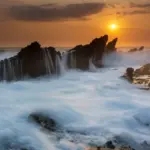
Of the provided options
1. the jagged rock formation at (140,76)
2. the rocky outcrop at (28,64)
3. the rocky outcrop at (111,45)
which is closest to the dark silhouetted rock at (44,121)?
the jagged rock formation at (140,76)

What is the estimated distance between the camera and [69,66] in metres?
42.1

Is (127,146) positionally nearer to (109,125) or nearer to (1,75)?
(109,125)

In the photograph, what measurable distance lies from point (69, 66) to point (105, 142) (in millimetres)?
30126

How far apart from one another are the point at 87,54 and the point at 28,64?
15495mm

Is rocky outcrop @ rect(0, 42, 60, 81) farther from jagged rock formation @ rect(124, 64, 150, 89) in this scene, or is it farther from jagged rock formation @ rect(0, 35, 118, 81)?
jagged rock formation @ rect(124, 64, 150, 89)

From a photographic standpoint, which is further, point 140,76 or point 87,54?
point 87,54

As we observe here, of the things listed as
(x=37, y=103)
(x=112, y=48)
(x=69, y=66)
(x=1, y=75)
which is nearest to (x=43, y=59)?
(x=1, y=75)

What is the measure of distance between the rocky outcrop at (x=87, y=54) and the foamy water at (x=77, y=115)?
17.4 meters

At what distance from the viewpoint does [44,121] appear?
14391 millimetres

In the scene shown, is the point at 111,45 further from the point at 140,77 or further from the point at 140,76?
the point at 140,77

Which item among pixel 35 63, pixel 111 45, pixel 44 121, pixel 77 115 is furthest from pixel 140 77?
pixel 111 45

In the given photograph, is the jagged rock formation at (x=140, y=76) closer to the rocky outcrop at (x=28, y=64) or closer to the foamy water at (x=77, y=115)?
the foamy water at (x=77, y=115)

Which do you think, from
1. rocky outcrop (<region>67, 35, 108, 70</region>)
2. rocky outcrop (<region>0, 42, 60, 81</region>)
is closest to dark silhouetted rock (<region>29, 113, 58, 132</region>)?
rocky outcrop (<region>0, 42, 60, 81</region>)

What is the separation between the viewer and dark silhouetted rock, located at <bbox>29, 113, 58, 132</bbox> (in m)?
13.8
